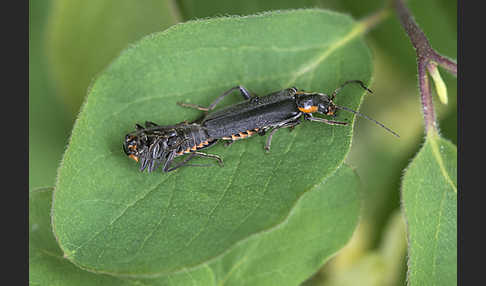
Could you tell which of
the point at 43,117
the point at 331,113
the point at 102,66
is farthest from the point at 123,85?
the point at 43,117

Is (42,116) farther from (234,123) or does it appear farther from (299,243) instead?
(299,243)

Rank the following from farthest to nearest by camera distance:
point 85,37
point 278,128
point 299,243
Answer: point 85,37 < point 299,243 < point 278,128

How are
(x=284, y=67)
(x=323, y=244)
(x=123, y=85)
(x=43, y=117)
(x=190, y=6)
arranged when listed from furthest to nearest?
(x=43, y=117)
(x=190, y=6)
(x=323, y=244)
(x=284, y=67)
(x=123, y=85)

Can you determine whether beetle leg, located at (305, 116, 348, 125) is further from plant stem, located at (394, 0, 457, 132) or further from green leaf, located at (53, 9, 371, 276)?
plant stem, located at (394, 0, 457, 132)

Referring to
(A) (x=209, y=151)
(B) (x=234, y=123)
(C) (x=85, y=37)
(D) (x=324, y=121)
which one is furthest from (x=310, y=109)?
(C) (x=85, y=37)

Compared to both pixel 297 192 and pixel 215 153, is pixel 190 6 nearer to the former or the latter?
pixel 215 153
